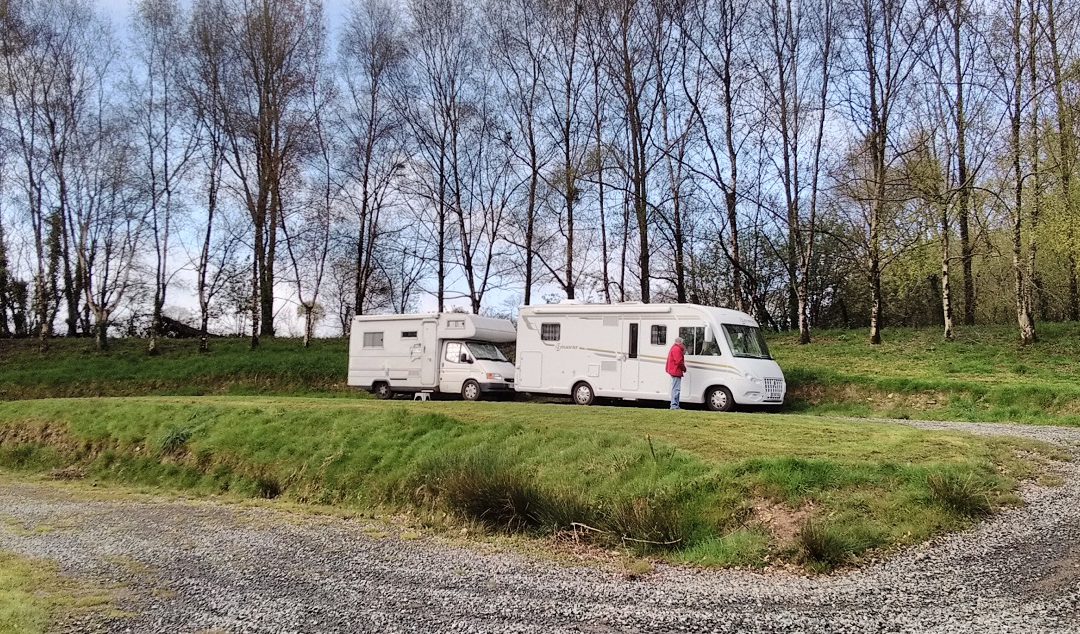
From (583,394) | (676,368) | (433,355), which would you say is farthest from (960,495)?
(433,355)

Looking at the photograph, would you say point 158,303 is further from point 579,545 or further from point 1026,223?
point 1026,223

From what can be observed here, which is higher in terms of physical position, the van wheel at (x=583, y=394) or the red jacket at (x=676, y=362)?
the red jacket at (x=676, y=362)

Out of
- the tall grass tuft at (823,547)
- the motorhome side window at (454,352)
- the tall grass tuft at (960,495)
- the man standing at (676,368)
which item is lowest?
the tall grass tuft at (823,547)

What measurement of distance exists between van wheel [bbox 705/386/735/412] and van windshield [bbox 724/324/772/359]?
0.92m

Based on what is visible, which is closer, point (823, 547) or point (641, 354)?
point (823, 547)

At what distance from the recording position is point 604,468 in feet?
32.1

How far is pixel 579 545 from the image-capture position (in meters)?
8.08

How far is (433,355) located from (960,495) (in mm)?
15647

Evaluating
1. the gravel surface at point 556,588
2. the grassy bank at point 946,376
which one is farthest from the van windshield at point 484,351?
the gravel surface at point 556,588

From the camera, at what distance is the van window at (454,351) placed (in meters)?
21.1

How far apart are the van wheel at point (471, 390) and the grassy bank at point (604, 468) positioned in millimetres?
4224

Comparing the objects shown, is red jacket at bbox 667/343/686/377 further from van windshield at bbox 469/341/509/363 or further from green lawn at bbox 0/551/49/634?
green lawn at bbox 0/551/49/634

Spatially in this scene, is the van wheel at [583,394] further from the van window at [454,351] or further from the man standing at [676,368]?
the van window at [454,351]

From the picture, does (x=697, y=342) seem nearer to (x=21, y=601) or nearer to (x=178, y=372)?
(x=21, y=601)
